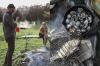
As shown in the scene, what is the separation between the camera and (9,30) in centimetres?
629

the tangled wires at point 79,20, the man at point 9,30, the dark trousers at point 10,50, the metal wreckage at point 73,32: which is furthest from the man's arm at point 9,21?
the tangled wires at point 79,20

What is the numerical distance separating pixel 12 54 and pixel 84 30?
1.43m

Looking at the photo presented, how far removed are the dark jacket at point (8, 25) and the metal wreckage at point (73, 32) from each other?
80 cm

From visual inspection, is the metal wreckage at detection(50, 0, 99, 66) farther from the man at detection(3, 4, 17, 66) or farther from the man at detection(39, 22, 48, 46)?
the man at detection(3, 4, 17, 66)

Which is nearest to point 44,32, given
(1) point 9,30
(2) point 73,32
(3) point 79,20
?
(1) point 9,30

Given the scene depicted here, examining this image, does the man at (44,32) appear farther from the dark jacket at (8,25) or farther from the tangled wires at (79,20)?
the tangled wires at (79,20)

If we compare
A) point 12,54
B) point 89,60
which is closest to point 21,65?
point 12,54

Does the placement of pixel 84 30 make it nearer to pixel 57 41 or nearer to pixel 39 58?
pixel 57 41

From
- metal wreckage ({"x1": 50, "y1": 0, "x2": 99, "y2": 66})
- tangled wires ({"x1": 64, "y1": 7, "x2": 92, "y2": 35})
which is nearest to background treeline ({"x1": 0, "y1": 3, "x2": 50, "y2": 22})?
metal wreckage ({"x1": 50, "y1": 0, "x2": 99, "y2": 66})

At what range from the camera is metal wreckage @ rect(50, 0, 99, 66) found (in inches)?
207

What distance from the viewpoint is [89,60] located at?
5.35 meters

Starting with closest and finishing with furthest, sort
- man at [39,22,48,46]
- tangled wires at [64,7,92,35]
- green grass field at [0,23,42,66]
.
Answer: tangled wires at [64,7,92,35] → man at [39,22,48,46] → green grass field at [0,23,42,66]

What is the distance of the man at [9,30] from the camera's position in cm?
610

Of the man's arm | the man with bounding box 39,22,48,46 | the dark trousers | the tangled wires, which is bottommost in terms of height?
the dark trousers
